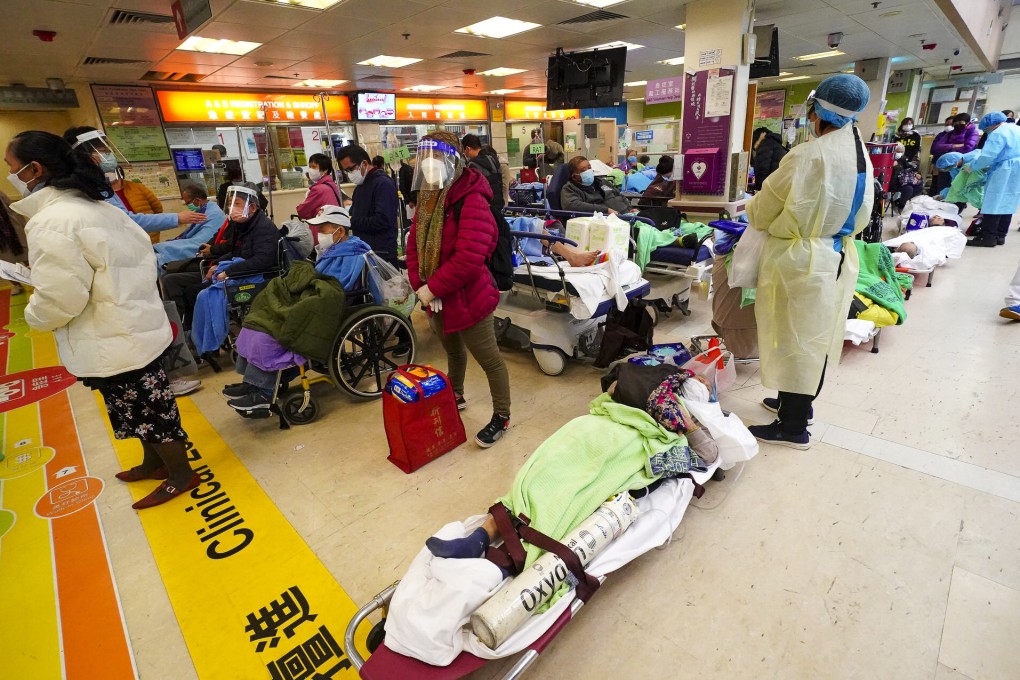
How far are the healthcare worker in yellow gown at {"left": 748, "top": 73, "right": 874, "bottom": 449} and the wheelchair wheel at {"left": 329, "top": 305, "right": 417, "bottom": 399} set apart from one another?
2181 millimetres

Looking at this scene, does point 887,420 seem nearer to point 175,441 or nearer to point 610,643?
point 610,643

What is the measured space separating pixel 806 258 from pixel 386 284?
2.46m

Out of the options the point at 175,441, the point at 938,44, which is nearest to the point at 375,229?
the point at 175,441

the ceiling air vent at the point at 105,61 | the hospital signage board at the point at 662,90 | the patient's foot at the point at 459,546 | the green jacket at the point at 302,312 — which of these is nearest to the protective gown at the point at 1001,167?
the hospital signage board at the point at 662,90

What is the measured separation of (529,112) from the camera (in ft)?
46.5

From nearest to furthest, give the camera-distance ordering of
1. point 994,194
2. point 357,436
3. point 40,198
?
point 40,198
point 357,436
point 994,194

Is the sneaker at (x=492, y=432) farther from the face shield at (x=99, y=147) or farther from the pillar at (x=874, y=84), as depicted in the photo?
the pillar at (x=874, y=84)

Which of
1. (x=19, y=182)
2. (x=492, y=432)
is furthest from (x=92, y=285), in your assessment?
(x=492, y=432)

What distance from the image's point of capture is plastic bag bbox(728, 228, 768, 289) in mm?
2484

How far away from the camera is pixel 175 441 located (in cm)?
247

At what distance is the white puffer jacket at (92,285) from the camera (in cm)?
194

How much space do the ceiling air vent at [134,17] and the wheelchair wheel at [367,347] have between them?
3.85 metres

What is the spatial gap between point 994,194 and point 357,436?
7948mm

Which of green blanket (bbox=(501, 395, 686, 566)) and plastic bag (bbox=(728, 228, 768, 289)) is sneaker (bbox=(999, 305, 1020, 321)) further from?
green blanket (bbox=(501, 395, 686, 566))
